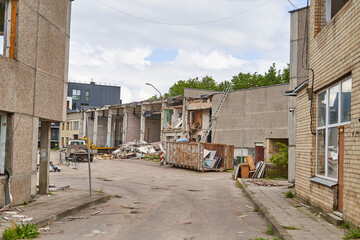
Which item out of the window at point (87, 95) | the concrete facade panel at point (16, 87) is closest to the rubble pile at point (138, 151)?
the concrete facade panel at point (16, 87)

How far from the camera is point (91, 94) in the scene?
85812mm

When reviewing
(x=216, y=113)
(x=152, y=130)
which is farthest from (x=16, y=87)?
(x=152, y=130)

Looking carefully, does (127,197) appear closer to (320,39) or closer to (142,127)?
(320,39)

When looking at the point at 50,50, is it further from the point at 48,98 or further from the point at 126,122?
the point at 126,122

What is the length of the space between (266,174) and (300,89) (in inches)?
448

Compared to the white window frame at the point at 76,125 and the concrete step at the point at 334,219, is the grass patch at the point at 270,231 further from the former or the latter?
the white window frame at the point at 76,125

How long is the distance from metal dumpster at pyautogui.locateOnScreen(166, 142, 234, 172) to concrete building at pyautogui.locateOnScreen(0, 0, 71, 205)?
56.6 ft

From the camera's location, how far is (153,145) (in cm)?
4916

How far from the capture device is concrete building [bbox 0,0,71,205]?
9.78 metres

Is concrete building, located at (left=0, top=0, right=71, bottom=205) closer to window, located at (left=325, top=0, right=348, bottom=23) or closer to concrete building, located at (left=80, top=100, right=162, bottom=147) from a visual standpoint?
window, located at (left=325, top=0, right=348, bottom=23)

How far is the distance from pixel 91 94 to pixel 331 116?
3139 inches

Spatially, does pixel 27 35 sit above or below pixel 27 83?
above

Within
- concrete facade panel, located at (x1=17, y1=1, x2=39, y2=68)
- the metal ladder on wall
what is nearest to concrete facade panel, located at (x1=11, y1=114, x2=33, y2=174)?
concrete facade panel, located at (x1=17, y1=1, x2=39, y2=68)

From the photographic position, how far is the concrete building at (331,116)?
779cm
